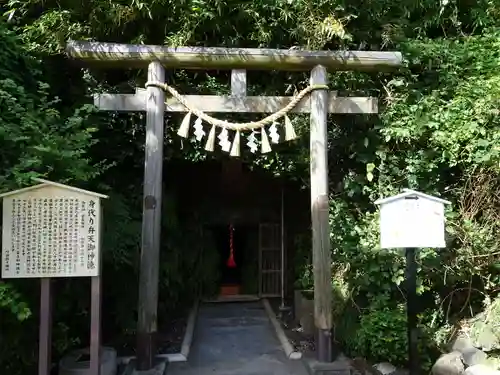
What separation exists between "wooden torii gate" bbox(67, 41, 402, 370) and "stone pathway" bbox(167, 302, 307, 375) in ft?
2.13

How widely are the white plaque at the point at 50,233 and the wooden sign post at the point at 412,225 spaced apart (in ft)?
8.60

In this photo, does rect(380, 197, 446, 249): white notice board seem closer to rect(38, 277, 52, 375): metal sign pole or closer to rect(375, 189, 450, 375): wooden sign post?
rect(375, 189, 450, 375): wooden sign post

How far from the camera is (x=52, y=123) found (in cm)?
488

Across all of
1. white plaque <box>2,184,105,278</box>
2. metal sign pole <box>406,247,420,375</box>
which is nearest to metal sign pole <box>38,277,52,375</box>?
white plaque <box>2,184,105,278</box>

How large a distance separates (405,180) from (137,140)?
383cm

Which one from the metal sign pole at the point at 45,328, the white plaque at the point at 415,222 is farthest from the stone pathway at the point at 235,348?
the white plaque at the point at 415,222

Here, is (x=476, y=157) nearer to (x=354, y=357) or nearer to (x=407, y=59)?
(x=407, y=59)

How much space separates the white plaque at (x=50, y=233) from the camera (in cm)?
362

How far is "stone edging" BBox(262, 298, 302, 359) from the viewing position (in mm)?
5964

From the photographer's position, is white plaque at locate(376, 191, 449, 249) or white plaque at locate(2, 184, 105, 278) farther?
white plaque at locate(376, 191, 449, 249)

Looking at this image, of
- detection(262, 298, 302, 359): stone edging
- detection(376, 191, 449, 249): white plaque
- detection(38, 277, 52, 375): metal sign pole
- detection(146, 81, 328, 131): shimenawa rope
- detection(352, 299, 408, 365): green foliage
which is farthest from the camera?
detection(262, 298, 302, 359): stone edging

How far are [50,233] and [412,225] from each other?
10.3 feet

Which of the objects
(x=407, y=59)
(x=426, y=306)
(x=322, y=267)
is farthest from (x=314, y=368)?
(x=407, y=59)

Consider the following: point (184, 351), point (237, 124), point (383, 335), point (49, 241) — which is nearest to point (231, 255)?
point (184, 351)
